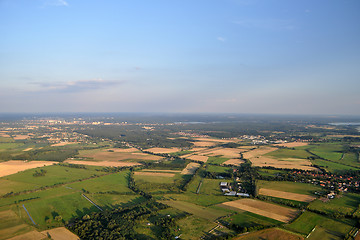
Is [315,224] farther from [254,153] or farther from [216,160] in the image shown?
[254,153]

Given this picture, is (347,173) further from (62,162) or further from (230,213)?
(62,162)

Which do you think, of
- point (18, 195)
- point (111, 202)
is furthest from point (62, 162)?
point (111, 202)

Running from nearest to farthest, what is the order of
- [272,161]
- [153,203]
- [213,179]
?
[153,203] → [213,179] → [272,161]

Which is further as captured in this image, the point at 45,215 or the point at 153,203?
the point at 153,203

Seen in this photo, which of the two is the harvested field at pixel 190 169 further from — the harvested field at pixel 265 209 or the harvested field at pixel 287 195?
the harvested field at pixel 265 209

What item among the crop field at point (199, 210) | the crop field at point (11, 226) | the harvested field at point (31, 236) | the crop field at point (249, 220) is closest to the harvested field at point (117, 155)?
the crop field at point (199, 210)
